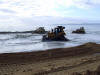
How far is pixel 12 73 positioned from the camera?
8.41m

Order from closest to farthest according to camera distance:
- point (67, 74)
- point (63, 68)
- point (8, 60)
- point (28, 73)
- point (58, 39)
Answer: point (67, 74) → point (28, 73) → point (63, 68) → point (8, 60) → point (58, 39)

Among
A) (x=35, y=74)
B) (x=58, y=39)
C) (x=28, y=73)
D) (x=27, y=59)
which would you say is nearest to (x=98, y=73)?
(x=35, y=74)

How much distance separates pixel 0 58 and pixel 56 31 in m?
19.9

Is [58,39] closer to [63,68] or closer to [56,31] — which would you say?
[56,31]

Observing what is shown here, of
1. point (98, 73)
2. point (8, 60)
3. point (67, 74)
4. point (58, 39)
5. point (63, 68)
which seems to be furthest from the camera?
point (58, 39)

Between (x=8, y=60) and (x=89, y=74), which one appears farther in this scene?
(x=8, y=60)

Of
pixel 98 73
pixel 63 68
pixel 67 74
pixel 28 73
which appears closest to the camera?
pixel 98 73

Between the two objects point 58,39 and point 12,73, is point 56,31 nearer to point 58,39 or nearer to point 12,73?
point 58,39

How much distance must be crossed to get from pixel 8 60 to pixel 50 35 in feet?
67.8

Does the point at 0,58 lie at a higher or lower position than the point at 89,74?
lower

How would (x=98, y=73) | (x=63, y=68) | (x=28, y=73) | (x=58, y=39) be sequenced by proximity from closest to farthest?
1. (x=98, y=73)
2. (x=28, y=73)
3. (x=63, y=68)
4. (x=58, y=39)

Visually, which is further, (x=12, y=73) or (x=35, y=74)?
(x=12, y=73)

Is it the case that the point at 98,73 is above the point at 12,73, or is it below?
above

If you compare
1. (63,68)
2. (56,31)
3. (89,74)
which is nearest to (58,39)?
(56,31)
